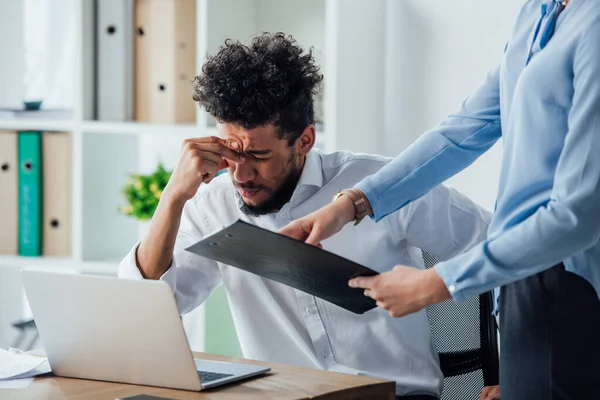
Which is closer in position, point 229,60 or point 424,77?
point 229,60

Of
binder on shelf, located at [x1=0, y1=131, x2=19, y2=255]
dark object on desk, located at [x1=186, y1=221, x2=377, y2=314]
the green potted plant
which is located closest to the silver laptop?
dark object on desk, located at [x1=186, y1=221, x2=377, y2=314]

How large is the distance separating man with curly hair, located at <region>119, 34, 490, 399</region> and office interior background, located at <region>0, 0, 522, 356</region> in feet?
2.23

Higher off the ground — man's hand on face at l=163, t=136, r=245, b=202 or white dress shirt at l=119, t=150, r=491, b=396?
man's hand on face at l=163, t=136, r=245, b=202

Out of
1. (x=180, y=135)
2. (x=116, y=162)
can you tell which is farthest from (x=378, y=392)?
(x=116, y=162)

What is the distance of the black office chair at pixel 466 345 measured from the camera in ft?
6.40

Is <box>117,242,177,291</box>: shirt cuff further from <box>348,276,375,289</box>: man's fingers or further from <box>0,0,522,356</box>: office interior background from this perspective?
<box>0,0,522,356</box>: office interior background

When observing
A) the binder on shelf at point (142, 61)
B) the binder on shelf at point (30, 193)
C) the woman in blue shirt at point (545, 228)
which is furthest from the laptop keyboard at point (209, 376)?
the binder on shelf at point (30, 193)

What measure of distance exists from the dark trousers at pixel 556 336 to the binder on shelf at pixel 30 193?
2164 millimetres

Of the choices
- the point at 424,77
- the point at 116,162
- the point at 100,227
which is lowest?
the point at 100,227

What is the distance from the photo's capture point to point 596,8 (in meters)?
1.26

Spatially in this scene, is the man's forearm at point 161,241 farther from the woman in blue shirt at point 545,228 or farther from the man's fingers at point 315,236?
the woman in blue shirt at point 545,228

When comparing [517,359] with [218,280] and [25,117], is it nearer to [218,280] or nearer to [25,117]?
[218,280]

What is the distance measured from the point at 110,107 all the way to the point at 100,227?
41cm

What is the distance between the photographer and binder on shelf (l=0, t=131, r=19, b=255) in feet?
10.4
